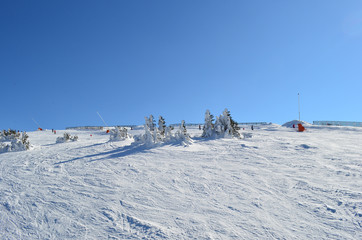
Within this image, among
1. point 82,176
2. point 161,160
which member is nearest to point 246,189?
point 161,160

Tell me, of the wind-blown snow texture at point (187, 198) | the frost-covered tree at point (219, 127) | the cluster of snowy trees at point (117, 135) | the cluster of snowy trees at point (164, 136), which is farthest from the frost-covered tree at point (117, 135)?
the frost-covered tree at point (219, 127)

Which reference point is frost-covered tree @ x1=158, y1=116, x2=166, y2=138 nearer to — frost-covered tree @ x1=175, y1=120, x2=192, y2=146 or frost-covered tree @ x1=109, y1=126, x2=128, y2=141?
frost-covered tree @ x1=175, y1=120, x2=192, y2=146

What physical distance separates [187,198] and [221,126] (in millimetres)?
13011

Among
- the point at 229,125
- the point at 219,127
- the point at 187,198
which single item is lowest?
the point at 187,198

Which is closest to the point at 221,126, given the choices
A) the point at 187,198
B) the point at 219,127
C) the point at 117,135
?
the point at 219,127

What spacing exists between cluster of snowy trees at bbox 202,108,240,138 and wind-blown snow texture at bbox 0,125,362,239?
23.8 feet

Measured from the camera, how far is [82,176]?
954cm

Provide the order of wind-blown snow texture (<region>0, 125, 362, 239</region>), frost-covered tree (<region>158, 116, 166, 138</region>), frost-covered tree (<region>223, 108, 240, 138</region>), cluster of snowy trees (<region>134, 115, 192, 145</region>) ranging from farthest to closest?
frost-covered tree (<region>223, 108, 240, 138</region>), frost-covered tree (<region>158, 116, 166, 138</region>), cluster of snowy trees (<region>134, 115, 192, 145</region>), wind-blown snow texture (<region>0, 125, 362, 239</region>)

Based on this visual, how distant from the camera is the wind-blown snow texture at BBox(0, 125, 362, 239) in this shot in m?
5.64

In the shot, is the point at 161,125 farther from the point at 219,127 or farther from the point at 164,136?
the point at 219,127

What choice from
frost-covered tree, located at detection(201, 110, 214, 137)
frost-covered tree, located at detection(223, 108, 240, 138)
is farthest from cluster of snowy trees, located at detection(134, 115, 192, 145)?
frost-covered tree, located at detection(223, 108, 240, 138)

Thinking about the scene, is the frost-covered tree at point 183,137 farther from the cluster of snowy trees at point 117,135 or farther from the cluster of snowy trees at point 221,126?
the cluster of snowy trees at point 117,135

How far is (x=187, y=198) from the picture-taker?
7.18m

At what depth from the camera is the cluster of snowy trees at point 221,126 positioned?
1927 centimetres
